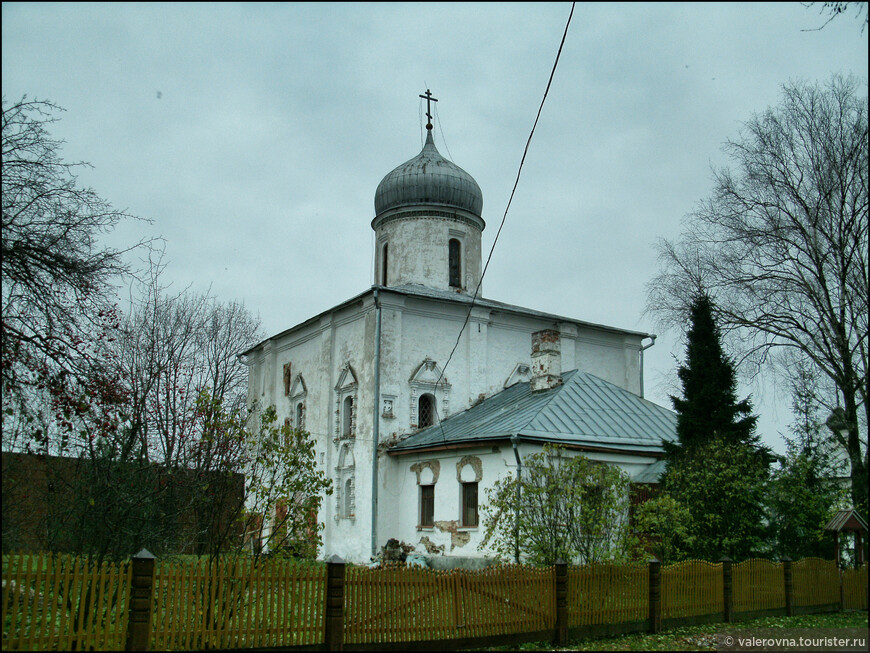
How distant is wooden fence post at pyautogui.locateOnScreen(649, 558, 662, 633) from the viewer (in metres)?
11.2

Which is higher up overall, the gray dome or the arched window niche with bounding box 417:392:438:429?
the gray dome

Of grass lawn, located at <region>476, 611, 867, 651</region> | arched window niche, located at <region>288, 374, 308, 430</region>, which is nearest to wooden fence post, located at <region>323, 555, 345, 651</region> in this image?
grass lawn, located at <region>476, 611, 867, 651</region>

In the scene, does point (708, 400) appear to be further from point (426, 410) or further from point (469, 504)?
point (426, 410)

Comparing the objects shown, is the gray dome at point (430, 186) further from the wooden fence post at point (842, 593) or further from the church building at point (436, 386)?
the wooden fence post at point (842, 593)

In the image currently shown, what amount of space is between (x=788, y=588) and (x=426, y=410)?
418 inches

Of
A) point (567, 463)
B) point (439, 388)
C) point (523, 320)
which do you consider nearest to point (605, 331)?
point (523, 320)

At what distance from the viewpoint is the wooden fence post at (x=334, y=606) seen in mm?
8633

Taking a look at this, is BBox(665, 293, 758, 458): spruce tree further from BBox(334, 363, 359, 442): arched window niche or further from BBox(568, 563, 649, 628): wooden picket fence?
BBox(334, 363, 359, 442): arched window niche

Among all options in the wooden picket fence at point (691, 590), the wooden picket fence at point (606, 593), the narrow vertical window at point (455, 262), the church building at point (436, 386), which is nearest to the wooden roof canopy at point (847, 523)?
the wooden picket fence at point (691, 590)

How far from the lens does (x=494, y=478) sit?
1703 centimetres

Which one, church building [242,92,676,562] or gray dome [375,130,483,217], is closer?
church building [242,92,676,562]

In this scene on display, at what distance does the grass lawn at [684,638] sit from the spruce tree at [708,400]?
3534 millimetres

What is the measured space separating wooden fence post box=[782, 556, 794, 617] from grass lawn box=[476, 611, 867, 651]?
0.48 ft

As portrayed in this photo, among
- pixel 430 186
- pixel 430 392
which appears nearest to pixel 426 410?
pixel 430 392
